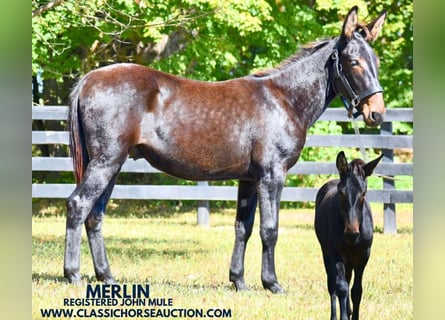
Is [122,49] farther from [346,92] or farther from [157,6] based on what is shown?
[346,92]

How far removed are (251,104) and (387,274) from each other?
6.56 ft

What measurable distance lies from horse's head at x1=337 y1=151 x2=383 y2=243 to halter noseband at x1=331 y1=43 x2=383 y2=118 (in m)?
1.14

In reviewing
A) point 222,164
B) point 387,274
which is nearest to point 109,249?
point 222,164

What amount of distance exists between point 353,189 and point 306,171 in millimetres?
4349

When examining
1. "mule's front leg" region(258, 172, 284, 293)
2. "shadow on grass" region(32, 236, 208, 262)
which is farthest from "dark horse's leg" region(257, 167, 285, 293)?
"shadow on grass" region(32, 236, 208, 262)

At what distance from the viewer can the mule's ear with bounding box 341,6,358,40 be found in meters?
5.34

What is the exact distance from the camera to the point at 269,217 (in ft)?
18.7

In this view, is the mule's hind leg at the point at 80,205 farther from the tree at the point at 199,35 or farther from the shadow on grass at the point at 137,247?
the tree at the point at 199,35

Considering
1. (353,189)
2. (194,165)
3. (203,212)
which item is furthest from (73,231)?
(203,212)

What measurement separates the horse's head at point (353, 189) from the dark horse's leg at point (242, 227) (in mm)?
1492

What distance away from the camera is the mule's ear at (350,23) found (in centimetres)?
534

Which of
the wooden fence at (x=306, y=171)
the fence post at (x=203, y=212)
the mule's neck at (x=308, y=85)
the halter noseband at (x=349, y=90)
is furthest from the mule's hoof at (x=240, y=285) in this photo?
the fence post at (x=203, y=212)

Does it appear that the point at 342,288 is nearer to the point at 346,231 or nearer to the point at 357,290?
the point at 357,290
